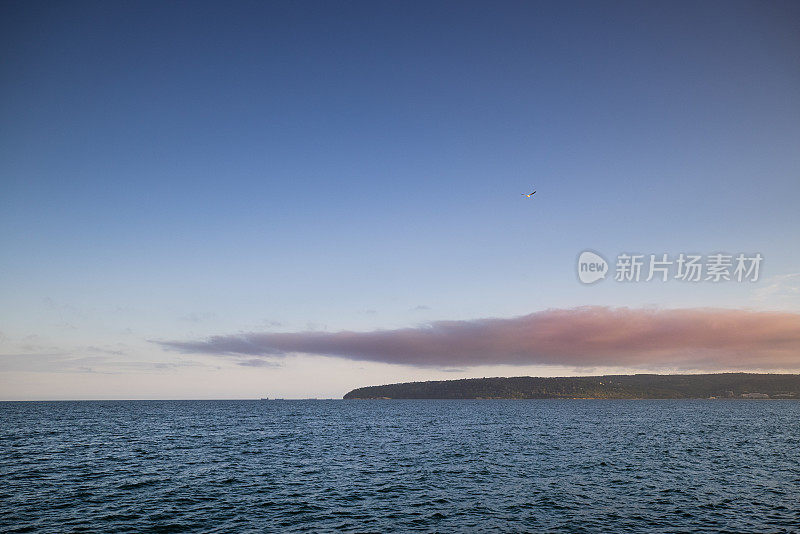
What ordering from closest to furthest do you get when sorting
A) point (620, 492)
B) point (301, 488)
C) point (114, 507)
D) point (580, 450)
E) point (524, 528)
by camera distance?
point (524, 528), point (114, 507), point (620, 492), point (301, 488), point (580, 450)

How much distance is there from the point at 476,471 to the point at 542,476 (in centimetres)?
725

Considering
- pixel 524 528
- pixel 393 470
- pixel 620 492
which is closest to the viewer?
pixel 524 528

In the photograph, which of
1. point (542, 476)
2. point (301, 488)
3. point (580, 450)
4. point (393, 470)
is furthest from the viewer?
point (580, 450)

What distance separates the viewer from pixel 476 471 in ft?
166

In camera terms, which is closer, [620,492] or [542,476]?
[620,492]

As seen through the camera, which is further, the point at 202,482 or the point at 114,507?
the point at 202,482

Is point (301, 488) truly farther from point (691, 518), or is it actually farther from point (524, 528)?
point (691, 518)

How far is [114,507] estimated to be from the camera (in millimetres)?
35844

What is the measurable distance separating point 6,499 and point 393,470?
1410 inches

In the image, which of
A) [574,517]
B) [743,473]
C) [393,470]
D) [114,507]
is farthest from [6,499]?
[743,473]

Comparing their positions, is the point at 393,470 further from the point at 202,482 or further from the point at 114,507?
the point at 114,507

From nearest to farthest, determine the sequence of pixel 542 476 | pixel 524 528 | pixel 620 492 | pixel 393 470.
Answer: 1. pixel 524 528
2. pixel 620 492
3. pixel 542 476
4. pixel 393 470

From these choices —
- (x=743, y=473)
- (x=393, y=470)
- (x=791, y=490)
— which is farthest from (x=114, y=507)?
(x=743, y=473)

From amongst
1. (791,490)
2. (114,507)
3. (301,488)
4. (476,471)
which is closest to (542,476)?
(476,471)
